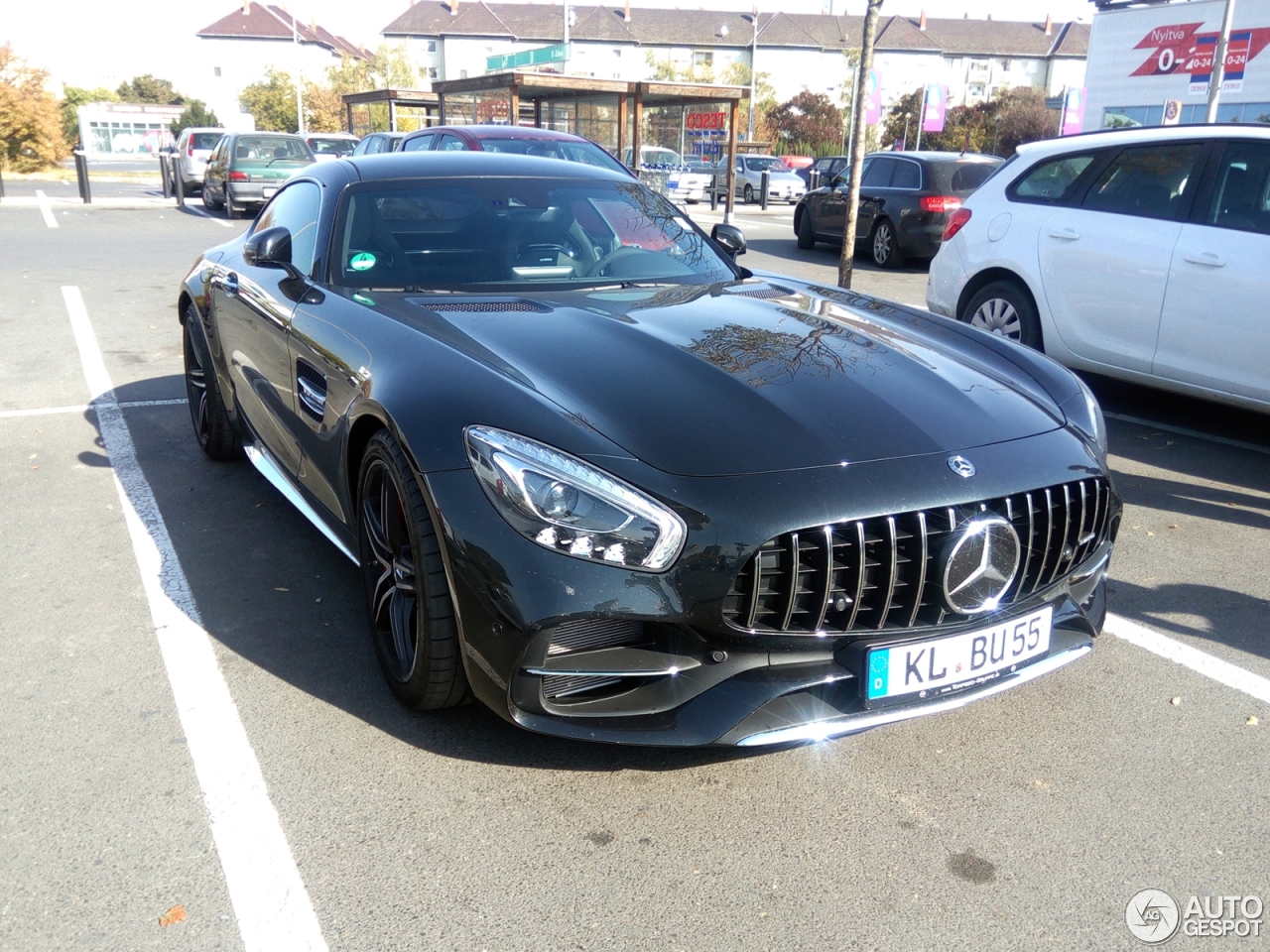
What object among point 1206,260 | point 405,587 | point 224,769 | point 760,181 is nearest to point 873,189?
point 1206,260

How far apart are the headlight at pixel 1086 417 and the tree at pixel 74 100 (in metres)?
67.0

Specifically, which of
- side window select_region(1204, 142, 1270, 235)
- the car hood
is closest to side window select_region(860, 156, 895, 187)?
side window select_region(1204, 142, 1270, 235)

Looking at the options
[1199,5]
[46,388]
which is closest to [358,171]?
[46,388]

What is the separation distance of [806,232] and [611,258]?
42.3ft

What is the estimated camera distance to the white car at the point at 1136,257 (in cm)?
535

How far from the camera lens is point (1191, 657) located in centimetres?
346

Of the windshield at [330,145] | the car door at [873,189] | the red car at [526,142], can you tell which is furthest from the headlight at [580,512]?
the windshield at [330,145]

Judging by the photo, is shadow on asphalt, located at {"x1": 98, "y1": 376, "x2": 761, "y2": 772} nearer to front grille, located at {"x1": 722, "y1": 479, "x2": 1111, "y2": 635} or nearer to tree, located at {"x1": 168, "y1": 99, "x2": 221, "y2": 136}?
front grille, located at {"x1": 722, "y1": 479, "x2": 1111, "y2": 635}

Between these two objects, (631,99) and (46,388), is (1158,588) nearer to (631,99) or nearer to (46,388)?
(46,388)

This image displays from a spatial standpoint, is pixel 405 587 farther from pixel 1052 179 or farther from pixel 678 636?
pixel 1052 179

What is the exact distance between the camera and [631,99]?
20.1 meters

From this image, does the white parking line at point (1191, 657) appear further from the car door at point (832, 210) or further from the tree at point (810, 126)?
the tree at point (810, 126)

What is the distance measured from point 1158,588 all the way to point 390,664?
2.79 m

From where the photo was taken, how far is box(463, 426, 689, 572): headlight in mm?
2398
